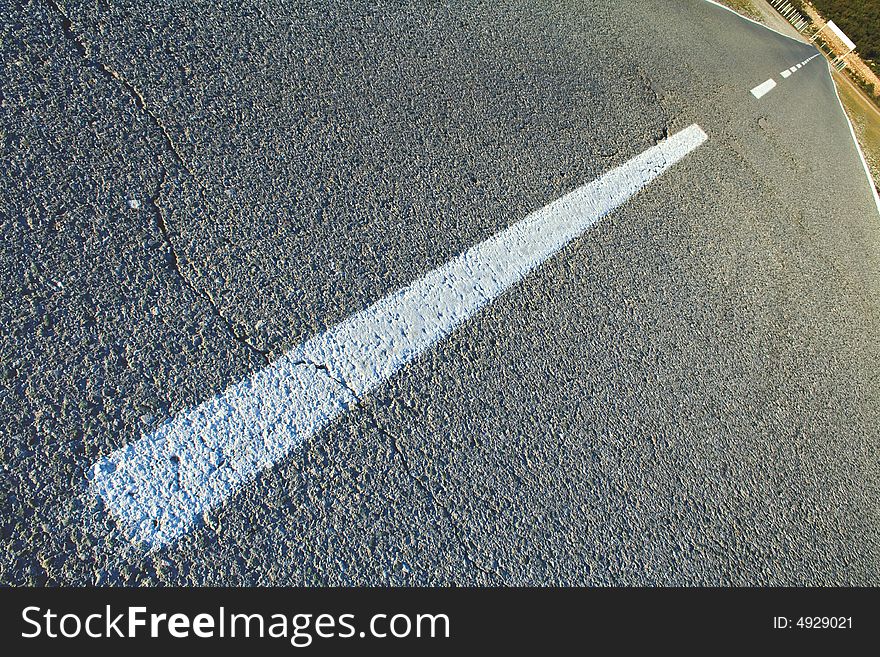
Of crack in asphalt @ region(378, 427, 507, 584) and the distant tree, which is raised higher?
the distant tree

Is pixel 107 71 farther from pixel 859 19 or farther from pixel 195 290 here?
pixel 859 19

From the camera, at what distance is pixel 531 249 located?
2.95 meters

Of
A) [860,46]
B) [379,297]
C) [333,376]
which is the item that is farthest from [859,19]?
[333,376]

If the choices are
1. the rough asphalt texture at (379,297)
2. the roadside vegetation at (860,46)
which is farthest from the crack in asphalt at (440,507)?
the roadside vegetation at (860,46)

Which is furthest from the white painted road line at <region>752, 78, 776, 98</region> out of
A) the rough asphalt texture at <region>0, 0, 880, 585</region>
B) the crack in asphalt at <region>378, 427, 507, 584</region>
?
the crack in asphalt at <region>378, 427, 507, 584</region>

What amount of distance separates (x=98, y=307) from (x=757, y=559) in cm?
263

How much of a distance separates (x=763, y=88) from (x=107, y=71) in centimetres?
805

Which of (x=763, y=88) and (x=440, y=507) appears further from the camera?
(x=763, y=88)

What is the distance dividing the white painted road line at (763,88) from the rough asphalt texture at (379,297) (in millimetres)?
4166

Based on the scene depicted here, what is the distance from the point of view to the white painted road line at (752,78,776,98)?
7348mm

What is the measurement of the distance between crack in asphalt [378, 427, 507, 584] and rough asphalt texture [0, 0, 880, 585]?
1cm

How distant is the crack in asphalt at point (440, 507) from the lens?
75.4 inches

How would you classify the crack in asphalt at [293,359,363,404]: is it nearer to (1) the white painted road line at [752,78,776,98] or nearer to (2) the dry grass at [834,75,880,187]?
(1) the white painted road line at [752,78,776,98]

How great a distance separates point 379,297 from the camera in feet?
7.73
